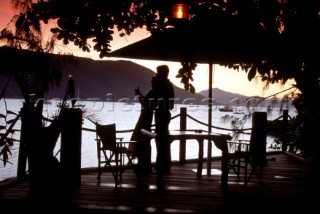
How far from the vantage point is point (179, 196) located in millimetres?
5480

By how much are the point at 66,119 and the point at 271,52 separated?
124 inches

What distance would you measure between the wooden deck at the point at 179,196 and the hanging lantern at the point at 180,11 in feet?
7.22

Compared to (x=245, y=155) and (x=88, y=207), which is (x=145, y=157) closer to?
(x=245, y=155)

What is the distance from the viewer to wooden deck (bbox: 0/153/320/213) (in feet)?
15.8

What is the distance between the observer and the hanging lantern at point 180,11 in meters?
4.80

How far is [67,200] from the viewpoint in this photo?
511 cm

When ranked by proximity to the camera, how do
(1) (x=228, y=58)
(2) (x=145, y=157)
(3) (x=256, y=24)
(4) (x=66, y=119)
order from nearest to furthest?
(3) (x=256, y=24), (4) (x=66, y=119), (1) (x=228, y=58), (2) (x=145, y=157)

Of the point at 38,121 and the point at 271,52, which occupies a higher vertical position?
the point at 271,52

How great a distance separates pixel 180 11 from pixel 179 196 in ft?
7.68

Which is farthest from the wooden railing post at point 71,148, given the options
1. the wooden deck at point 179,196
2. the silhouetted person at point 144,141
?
the silhouetted person at point 144,141

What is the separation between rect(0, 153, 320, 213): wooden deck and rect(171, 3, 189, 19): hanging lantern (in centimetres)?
220

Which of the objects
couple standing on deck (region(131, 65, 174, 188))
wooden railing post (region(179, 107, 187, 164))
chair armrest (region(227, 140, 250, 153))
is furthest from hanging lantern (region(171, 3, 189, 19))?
wooden railing post (region(179, 107, 187, 164))

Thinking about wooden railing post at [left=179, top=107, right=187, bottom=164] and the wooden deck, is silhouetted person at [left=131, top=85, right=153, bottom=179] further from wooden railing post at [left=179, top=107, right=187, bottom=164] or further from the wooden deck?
wooden railing post at [left=179, top=107, right=187, bottom=164]

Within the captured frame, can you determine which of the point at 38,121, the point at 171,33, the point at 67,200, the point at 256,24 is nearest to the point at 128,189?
the point at 67,200
